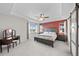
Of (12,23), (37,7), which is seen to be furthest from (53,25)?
(37,7)

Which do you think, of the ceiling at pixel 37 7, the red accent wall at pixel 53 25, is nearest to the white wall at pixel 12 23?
the ceiling at pixel 37 7

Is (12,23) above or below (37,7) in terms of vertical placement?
below

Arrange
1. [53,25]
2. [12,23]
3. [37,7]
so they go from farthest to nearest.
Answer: [53,25], [12,23], [37,7]

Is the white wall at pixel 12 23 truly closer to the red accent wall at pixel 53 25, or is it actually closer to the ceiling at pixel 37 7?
the ceiling at pixel 37 7

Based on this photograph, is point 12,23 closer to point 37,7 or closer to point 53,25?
point 37,7

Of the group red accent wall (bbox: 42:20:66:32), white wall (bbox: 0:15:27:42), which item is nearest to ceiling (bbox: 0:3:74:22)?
white wall (bbox: 0:15:27:42)

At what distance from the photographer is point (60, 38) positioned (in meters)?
8.05

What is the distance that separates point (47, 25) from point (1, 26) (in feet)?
18.7

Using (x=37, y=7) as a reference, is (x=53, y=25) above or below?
below

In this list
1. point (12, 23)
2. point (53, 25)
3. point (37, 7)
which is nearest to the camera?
point (37, 7)

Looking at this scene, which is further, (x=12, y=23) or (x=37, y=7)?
(x=12, y=23)

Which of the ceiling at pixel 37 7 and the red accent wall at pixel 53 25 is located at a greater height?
the ceiling at pixel 37 7

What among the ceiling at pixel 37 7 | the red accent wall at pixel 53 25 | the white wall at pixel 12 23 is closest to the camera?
the ceiling at pixel 37 7

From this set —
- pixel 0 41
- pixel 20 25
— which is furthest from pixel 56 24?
pixel 0 41
